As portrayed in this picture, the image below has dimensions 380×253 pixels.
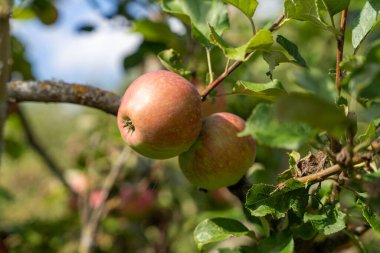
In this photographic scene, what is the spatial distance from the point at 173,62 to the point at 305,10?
0.36 m

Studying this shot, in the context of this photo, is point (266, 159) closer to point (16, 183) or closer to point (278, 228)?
point (278, 228)

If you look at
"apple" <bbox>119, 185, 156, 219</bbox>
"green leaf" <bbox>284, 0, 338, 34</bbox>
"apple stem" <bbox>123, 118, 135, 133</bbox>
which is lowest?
"apple" <bbox>119, 185, 156, 219</bbox>

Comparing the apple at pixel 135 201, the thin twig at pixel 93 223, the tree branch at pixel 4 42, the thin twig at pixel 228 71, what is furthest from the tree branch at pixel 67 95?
the apple at pixel 135 201

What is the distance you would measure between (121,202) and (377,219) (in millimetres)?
1521

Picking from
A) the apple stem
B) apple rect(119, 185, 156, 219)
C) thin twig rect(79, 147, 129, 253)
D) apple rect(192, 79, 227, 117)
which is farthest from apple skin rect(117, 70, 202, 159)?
apple rect(119, 185, 156, 219)

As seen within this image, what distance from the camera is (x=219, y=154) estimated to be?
101 cm

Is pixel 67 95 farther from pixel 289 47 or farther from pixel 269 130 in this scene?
pixel 269 130

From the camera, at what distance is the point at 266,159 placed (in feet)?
6.08

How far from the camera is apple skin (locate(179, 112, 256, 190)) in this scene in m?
1.01

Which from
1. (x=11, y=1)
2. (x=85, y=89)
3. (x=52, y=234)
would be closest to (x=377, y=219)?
(x=85, y=89)

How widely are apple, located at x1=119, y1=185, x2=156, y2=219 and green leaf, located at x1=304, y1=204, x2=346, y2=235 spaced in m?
1.41

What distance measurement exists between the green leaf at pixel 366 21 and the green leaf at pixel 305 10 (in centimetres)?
8

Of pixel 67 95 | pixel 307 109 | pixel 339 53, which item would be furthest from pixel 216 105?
pixel 307 109

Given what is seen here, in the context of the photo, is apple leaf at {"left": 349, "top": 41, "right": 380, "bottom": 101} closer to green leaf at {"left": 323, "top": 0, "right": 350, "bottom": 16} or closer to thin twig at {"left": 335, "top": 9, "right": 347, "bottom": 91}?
thin twig at {"left": 335, "top": 9, "right": 347, "bottom": 91}
